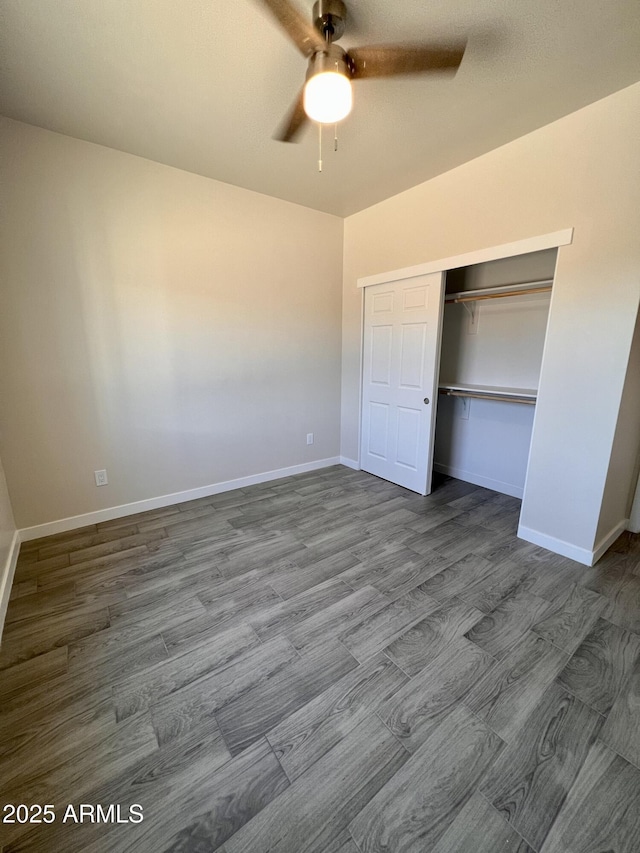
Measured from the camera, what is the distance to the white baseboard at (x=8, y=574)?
5.90ft

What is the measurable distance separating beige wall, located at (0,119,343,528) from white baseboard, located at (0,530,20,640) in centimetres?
21

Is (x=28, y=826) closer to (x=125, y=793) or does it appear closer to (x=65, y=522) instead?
(x=125, y=793)

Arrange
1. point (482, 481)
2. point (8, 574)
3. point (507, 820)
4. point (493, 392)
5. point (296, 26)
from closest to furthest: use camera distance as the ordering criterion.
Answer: point (507, 820) < point (296, 26) < point (8, 574) < point (493, 392) < point (482, 481)

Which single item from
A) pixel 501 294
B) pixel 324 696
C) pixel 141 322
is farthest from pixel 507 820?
pixel 141 322

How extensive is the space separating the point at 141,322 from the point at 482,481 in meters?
3.55

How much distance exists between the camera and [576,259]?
81.0 inches

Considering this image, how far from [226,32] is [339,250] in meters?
2.32

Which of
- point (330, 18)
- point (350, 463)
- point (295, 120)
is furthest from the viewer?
point (350, 463)

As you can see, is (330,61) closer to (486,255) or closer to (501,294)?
(486,255)

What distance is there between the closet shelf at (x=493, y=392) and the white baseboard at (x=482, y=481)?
0.85 meters

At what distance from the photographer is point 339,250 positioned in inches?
146

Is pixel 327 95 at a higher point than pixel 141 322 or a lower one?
higher

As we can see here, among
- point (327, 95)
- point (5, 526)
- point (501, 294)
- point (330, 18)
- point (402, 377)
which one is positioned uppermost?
point (330, 18)

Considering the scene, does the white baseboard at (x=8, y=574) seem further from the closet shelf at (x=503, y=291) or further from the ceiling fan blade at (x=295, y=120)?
the closet shelf at (x=503, y=291)
